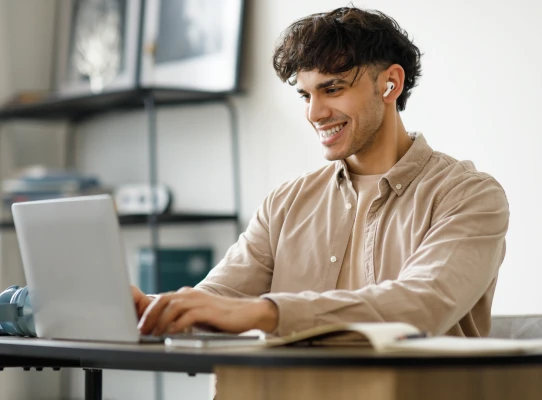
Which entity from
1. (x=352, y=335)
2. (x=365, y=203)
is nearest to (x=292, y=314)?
(x=352, y=335)

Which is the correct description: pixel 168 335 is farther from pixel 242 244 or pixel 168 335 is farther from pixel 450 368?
pixel 242 244

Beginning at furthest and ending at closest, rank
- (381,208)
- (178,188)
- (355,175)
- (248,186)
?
(178,188) → (248,186) → (355,175) → (381,208)

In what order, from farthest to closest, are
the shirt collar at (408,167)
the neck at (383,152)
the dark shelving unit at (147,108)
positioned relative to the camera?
the dark shelving unit at (147,108), the neck at (383,152), the shirt collar at (408,167)

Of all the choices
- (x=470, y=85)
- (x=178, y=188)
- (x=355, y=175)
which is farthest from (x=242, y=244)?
(x=178, y=188)

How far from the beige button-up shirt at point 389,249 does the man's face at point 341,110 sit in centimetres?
8

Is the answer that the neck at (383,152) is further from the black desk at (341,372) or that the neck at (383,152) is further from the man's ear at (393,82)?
the black desk at (341,372)

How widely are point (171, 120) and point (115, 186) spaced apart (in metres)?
0.39

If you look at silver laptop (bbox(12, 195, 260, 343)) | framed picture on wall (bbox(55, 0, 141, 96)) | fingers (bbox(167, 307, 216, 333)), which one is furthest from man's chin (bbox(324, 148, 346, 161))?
framed picture on wall (bbox(55, 0, 141, 96))

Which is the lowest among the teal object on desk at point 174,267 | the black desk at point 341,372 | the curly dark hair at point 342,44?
the teal object on desk at point 174,267

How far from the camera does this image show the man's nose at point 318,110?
1.88m

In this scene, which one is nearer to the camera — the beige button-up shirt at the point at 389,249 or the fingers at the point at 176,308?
the fingers at the point at 176,308

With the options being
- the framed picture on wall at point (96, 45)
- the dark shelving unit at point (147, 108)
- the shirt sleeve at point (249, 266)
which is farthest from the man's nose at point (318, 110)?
the framed picture on wall at point (96, 45)

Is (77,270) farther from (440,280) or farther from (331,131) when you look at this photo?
(331,131)

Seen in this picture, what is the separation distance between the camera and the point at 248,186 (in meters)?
3.11
